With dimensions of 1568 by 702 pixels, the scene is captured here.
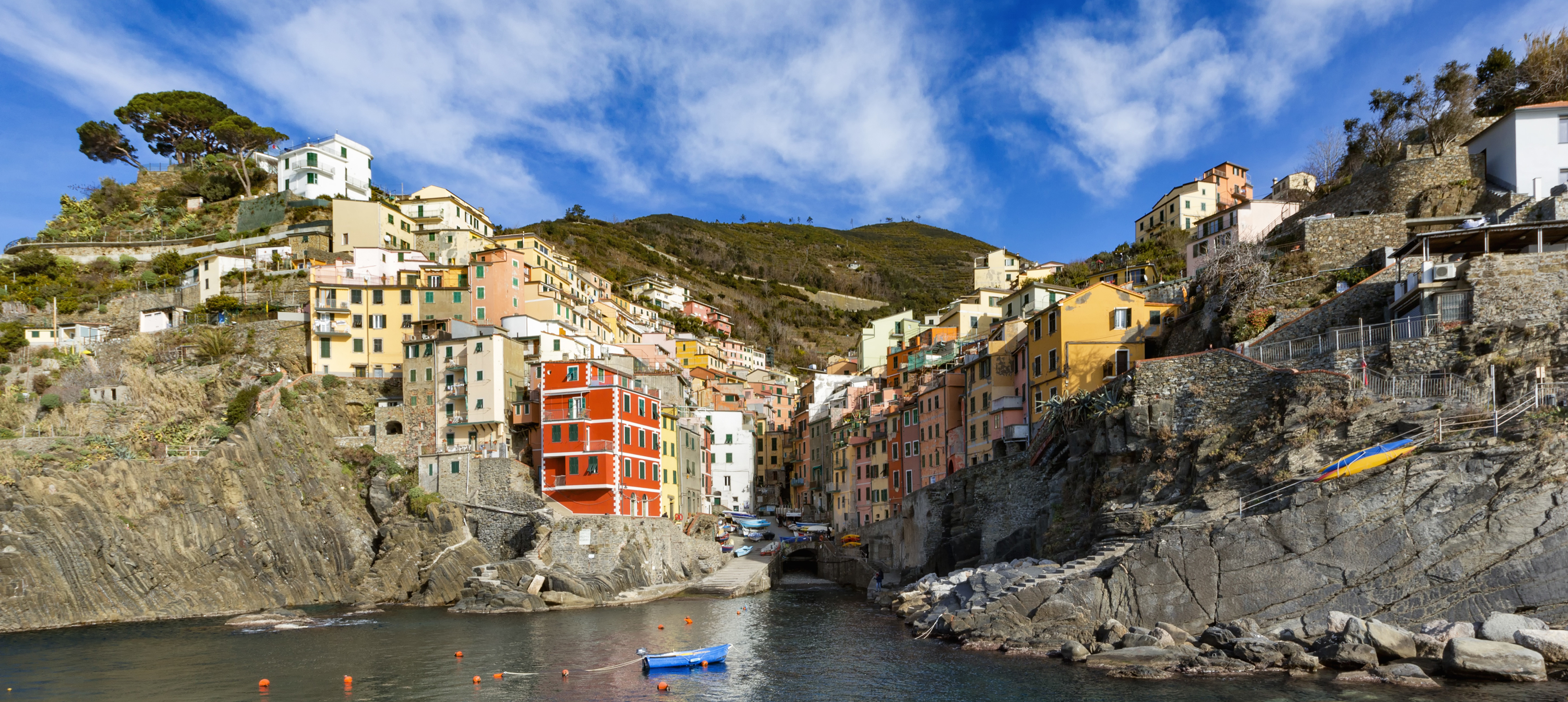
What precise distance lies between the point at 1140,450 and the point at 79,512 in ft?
174

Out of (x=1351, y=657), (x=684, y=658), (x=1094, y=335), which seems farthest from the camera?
(x=1094, y=335)

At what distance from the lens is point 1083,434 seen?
43844 mm

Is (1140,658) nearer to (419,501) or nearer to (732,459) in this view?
(419,501)

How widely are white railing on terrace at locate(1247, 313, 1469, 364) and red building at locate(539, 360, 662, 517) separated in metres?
36.7

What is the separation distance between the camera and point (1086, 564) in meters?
35.9

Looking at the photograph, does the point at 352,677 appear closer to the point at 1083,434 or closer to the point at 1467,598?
the point at 1083,434

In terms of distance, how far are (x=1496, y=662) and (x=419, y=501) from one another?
53.7 meters

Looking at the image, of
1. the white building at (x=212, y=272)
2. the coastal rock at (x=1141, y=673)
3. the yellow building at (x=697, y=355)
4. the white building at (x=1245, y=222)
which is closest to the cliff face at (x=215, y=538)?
the white building at (x=212, y=272)

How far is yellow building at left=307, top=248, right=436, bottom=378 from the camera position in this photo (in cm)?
7044

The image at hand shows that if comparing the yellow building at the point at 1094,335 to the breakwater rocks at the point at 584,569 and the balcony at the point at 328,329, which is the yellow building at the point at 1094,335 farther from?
the balcony at the point at 328,329

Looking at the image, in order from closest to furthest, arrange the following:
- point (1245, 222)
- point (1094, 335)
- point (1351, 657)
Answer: point (1351, 657) → point (1094, 335) → point (1245, 222)

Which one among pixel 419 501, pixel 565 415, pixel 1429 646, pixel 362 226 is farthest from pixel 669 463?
pixel 1429 646

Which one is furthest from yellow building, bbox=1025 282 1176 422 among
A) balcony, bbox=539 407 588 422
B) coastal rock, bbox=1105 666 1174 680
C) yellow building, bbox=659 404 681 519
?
balcony, bbox=539 407 588 422

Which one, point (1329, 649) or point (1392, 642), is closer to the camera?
point (1392, 642)
